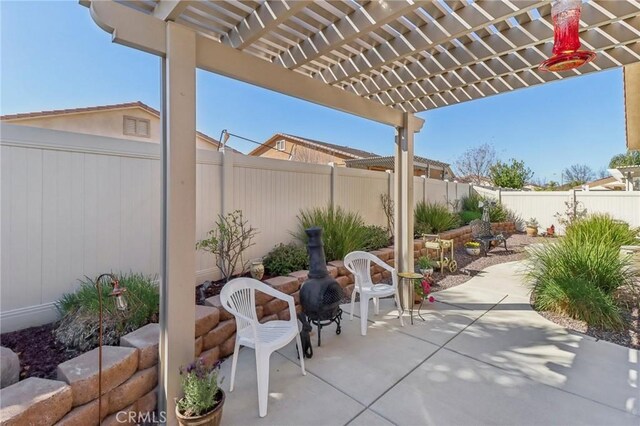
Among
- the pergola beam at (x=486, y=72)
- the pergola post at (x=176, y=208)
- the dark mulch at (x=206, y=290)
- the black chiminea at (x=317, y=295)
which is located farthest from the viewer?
the dark mulch at (x=206, y=290)

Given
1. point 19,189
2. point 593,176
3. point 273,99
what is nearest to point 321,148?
point 273,99

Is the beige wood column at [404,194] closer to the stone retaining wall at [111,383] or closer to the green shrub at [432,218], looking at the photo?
the stone retaining wall at [111,383]

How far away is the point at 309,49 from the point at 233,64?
2.38 feet

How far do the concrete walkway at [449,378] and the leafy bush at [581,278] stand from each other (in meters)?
0.43

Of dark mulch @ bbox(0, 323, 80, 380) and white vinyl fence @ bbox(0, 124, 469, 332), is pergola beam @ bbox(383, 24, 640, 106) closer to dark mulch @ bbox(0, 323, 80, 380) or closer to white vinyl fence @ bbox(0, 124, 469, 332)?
white vinyl fence @ bbox(0, 124, 469, 332)

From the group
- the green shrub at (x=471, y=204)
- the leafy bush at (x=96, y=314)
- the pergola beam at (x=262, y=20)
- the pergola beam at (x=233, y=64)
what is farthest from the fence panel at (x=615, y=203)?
the leafy bush at (x=96, y=314)

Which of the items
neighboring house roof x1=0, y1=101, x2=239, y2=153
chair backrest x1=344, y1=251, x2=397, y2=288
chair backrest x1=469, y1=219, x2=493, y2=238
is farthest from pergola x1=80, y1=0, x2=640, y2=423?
neighboring house roof x1=0, y1=101, x2=239, y2=153

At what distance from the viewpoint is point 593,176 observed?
31906 millimetres

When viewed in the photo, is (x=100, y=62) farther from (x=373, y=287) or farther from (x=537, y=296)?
(x=537, y=296)

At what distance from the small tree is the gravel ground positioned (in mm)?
3342

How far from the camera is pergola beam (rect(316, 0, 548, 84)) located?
223cm

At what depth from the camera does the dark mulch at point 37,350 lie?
2037 millimetres

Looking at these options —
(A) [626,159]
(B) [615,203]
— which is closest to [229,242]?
(B) [615,203]

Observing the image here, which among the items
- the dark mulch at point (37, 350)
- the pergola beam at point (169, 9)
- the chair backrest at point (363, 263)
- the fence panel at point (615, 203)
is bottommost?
the dark mulch at point (37, 350)
